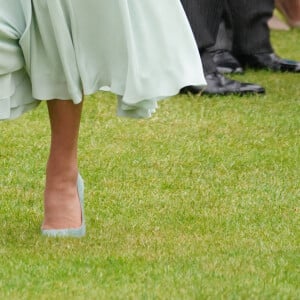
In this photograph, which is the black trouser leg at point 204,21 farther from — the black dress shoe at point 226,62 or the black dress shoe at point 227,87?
the black dress shoe at point 226,62

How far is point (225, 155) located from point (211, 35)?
5.52 feet

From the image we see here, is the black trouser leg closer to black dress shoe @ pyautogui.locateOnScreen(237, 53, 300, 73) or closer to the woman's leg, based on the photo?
black dress shoe @ pyautogui.locateOnScreen(237, 53, 300, 73)

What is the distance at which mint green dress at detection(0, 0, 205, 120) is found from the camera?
3318mm

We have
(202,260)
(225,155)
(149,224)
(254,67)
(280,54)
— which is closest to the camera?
(202,260)

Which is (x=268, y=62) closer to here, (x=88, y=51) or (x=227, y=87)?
(x=227, y=87)

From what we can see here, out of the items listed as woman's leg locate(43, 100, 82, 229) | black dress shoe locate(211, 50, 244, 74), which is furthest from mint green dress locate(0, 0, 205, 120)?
black dress shoe locate(211, 50, 244, 74)

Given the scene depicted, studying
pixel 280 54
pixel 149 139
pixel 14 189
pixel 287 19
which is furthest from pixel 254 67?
pixel 14 189

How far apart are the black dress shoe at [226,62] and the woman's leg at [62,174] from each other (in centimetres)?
329

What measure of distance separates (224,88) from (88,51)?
2.78m

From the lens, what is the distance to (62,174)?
357cm

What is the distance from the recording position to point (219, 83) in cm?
614

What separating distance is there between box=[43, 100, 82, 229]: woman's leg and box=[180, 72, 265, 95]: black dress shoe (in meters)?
2.52

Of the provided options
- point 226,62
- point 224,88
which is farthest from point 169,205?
point 226,62

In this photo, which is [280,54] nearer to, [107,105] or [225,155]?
[107,105]
